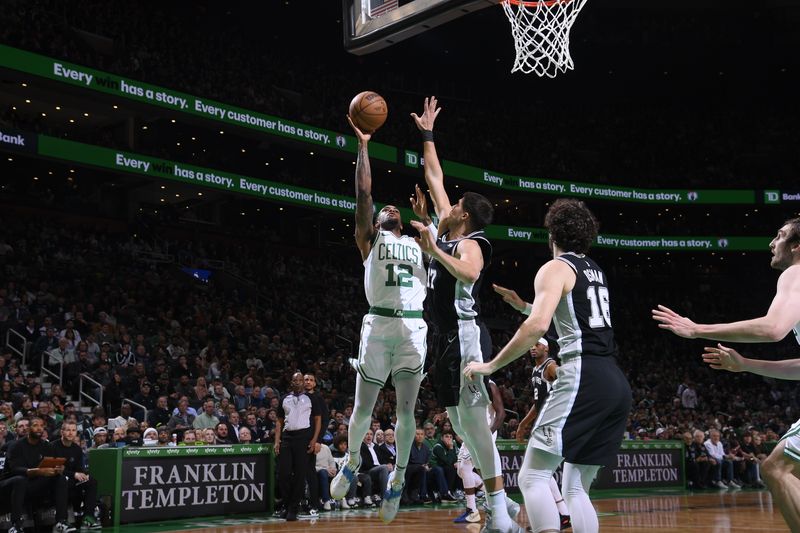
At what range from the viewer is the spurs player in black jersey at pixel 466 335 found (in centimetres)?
656

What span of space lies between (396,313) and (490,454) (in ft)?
4.42

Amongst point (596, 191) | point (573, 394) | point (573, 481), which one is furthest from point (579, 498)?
point (596, 191)

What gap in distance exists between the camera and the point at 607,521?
1052 cm

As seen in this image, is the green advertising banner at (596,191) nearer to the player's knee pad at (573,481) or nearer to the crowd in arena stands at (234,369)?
the crowd in arena stands at (234,369)

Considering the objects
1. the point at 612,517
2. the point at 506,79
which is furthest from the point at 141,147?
the point at 612,517

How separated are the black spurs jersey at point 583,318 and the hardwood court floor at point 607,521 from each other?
3.59 m

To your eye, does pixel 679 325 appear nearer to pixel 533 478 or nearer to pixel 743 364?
pixel 743 364

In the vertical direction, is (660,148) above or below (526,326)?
above

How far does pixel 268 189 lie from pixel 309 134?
2303 mm

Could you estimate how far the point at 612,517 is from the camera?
1120 centimetres

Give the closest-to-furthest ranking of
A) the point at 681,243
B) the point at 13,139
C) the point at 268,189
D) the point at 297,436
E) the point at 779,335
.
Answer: the point at 779,335 → the point at 297,436 → the point at 13,139 → the point at 268,189 → the point at 681,243

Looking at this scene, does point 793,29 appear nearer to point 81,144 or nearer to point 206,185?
point 206,185

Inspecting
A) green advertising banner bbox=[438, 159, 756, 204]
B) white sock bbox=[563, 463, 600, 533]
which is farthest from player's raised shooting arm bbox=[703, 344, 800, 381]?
green advertising banner bbox=[438, 159, 756, 204]

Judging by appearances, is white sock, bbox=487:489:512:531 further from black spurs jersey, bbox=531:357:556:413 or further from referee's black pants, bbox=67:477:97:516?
referee's black pants, bbox=67:477:97:516
